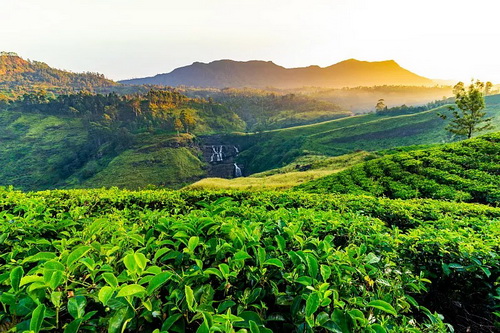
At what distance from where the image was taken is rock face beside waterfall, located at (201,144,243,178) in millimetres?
94438

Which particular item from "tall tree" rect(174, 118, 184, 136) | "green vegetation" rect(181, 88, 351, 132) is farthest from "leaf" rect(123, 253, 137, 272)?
"green vegetation" rect(181, 88, 351, 132)

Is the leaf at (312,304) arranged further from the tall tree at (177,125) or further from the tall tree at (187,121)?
the tall tree at (187,121)

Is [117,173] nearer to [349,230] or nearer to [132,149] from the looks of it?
[132,149]

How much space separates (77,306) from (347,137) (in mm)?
94985

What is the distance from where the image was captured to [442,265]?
114 inches

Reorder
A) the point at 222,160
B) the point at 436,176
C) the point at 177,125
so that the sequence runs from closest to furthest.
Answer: the point at 436,176
the point at 222,160
the point at 177,125

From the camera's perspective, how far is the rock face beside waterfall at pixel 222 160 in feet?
310

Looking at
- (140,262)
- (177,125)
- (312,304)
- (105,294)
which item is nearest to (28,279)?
(105,294)

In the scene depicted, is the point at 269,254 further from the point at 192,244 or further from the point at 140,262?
the point at 140,262

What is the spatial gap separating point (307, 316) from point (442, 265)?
7.63ft

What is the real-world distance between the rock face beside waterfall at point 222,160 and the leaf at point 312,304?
91.6 meters

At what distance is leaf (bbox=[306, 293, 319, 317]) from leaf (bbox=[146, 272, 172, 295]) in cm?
77

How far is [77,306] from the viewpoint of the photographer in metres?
1.36

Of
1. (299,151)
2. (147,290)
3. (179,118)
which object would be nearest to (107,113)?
(179,118)
